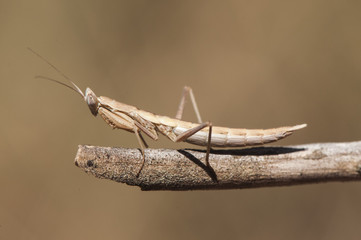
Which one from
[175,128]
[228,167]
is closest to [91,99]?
[175,128]

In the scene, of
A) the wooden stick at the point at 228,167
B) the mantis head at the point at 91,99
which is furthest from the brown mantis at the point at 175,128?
the wooden stick at the point at 228,167

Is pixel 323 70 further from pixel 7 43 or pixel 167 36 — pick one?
pixel 7 43

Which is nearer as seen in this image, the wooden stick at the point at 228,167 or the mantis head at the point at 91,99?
the wooden stick at the point at 228,167

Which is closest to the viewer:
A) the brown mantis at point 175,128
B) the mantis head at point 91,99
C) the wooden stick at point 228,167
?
the wooden stick at point 228,167

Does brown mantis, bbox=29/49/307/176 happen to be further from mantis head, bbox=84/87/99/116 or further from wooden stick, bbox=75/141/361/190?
wooden stick, bbox=75/141/361/190

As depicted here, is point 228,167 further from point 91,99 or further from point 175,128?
point 91,99

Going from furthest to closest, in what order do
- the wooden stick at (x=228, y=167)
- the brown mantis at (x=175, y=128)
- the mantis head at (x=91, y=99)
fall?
the mantis head at (x=91, y=99)
the brown mantis at (x=175, y=128)
the wooden stick at (x=228, y=167)

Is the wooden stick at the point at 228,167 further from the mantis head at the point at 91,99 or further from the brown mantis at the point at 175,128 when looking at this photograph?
the mantis head at the point at 91,99
